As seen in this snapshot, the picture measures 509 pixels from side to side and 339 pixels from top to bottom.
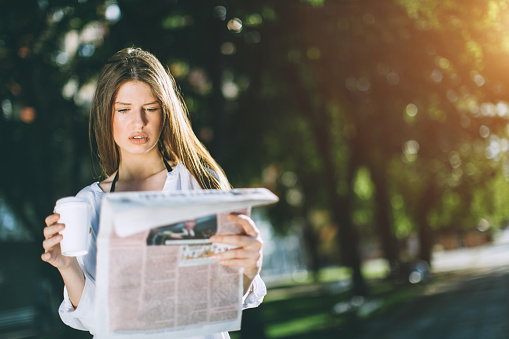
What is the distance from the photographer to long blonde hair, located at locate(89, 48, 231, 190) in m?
2.05

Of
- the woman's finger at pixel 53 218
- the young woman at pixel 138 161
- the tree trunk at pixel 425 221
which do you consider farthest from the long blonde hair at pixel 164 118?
the tree trunk at pixel 425 221

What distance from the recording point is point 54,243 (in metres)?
1.76

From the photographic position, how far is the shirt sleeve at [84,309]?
6.27 feet

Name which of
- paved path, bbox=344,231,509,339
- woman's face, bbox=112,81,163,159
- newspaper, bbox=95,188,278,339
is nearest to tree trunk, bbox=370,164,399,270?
paved path, bbox=344,231,509,339

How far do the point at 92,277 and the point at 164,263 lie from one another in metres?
0.36

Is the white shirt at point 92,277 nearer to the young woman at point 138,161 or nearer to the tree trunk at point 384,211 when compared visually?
the young woman at point 138,161

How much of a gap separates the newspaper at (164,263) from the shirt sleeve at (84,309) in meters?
0.18

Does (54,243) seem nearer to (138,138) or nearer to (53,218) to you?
(53,218)

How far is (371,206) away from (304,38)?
61.9ft

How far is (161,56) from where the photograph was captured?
301 inches

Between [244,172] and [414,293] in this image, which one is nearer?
[244,172]

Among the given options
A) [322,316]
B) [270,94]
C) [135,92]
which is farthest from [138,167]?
[322,316]

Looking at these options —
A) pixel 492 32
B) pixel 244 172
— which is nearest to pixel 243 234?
pixel 492 32

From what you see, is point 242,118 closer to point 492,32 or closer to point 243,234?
point 492,32
